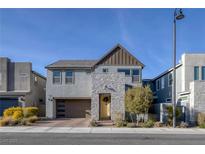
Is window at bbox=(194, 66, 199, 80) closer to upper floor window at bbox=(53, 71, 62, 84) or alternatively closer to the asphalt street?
the asphalt street

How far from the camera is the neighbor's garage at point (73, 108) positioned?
30938mm

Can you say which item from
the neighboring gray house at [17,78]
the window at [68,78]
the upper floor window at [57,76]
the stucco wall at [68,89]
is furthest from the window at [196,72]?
the neighboring gray house at [17,78]

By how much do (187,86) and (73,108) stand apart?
1306 cm

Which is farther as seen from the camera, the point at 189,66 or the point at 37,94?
the point at 37,94

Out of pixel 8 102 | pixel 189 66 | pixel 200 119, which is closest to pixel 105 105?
pixel 200 119

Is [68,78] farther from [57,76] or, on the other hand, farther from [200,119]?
[200,119]

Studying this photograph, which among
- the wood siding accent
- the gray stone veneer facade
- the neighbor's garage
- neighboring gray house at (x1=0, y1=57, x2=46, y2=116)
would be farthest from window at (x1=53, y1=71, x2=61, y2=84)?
the gray stone veneer facade

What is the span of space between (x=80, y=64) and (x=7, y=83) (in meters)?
8.89

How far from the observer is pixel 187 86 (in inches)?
1053

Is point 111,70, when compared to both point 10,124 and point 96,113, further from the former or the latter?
point 10,124

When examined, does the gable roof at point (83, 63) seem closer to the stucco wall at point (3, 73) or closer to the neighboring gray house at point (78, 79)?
the neighboring gray house at point (78, 79)

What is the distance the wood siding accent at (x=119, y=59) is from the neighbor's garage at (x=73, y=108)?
5.41 meters

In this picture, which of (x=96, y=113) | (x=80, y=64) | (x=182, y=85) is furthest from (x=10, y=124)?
(x=182, y=85)

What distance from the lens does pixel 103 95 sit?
2533 cm
